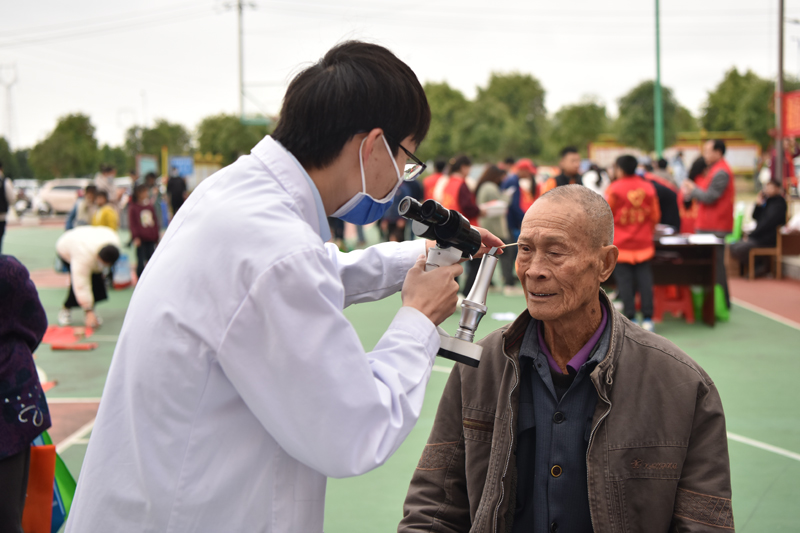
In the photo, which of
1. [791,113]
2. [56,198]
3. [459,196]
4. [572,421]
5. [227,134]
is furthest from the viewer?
[227,134]

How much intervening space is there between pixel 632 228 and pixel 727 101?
4917cm

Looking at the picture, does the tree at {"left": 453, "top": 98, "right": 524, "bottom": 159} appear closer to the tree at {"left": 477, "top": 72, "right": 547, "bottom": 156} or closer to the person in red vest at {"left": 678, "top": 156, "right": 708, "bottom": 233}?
the tree at {"left": 477, "top": 72, "right": 547, "bottom": 156}

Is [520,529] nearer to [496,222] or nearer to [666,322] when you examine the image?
[666,322]

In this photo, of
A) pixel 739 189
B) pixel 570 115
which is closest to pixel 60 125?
pixel 570 115

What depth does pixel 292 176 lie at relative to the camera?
4.99 feet

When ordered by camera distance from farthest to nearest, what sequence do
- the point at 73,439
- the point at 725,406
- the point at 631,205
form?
the point at 631,205
the point at 725,406
the point at 73,439

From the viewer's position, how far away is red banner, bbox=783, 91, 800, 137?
53.9ft

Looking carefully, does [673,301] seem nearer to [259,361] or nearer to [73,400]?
[73,400]

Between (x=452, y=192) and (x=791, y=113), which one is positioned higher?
(x=791, y=113)

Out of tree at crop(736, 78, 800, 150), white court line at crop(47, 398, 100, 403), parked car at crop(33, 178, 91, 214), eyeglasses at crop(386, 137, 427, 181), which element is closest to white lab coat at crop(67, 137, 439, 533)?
eyeglasses at crop(386, 137, 427, 181)

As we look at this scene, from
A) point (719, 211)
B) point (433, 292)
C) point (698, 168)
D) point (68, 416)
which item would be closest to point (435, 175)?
point (698, 168)

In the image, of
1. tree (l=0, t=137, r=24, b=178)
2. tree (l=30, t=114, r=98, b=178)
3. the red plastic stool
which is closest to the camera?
the red plastic stool

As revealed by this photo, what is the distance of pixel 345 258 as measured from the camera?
7.04ft

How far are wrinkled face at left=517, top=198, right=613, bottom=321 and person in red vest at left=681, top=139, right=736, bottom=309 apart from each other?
7351mm
